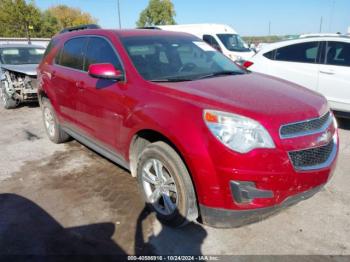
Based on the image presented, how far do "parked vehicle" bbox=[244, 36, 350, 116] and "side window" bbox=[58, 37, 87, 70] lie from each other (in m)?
4.18

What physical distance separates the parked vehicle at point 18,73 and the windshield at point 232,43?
314 inches

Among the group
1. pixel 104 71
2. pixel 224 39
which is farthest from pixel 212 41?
pixel 104 71

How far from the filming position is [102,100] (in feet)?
12.0

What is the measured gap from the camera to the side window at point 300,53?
6.37 meters

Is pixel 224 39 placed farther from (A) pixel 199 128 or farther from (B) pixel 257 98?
(A) pixel 199 128

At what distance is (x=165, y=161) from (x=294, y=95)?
136 centimetres

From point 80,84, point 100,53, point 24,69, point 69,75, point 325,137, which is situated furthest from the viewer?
point 24,69

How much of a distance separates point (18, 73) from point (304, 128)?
746 centimetres

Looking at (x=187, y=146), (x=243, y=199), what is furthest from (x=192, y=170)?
(x=243, y=199)

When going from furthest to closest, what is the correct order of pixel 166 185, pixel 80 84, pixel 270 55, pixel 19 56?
pixel 19 56, pixel 270 55, pixel 80 84, pixel 166 185

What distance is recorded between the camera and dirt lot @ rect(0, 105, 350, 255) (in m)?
2.82

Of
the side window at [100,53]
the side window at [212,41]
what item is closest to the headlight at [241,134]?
the side window at [100,53]

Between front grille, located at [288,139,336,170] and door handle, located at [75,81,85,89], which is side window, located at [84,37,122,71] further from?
front grille, located at [288,139,336,170]

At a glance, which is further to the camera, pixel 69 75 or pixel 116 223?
pixel 69 75
